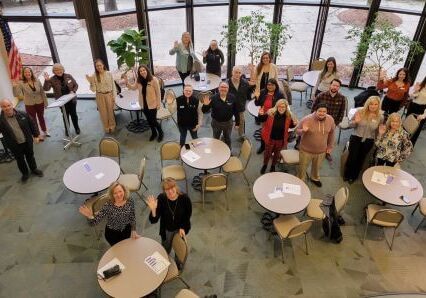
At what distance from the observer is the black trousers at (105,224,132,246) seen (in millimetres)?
4883

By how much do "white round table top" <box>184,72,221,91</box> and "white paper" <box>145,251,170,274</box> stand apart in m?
4.77

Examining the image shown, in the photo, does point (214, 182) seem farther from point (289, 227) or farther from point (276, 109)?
point (276, 109)

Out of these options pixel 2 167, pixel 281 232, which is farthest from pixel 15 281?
pixel 281 232

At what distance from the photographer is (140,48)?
28.6ft

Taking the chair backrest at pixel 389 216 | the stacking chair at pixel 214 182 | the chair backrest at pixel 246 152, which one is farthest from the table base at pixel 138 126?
the chair backrest at pixel 389 216

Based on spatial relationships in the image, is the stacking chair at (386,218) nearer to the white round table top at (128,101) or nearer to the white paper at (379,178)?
the white paper at (379,178)

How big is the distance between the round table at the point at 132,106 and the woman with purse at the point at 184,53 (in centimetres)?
140

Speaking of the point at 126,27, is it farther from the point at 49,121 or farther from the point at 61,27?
the point at 49,121

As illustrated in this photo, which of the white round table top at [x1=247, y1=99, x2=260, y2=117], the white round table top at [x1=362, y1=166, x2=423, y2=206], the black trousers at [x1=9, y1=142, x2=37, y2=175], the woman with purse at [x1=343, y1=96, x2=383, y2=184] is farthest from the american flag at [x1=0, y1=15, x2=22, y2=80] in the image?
the white round table top at [x1=362, y1=166, x2=423, y2=206]

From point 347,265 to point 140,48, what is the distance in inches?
254

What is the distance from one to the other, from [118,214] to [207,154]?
2.17 meters

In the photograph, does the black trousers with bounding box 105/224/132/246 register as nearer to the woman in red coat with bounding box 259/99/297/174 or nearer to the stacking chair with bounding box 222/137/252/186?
the stacking chair with bounding box 222/137/252/186

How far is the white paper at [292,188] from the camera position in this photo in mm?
5652

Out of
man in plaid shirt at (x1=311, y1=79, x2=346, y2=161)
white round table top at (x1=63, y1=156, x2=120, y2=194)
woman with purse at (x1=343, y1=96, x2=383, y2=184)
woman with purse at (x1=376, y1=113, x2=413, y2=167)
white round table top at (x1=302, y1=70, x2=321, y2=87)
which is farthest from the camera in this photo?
white round table top at (x1=302, y1=70, x2=321, y2=87)
